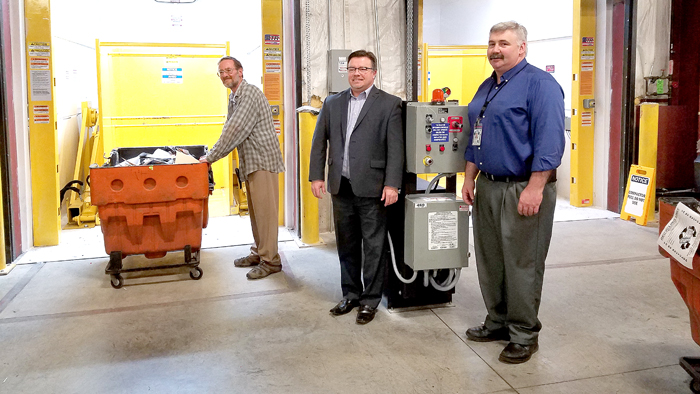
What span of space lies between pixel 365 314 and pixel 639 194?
3882mm

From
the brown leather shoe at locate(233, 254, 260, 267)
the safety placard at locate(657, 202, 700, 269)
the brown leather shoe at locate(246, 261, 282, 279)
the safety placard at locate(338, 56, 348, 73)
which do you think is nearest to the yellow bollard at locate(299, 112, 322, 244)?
the safety placard at locate(338, 56, 348, 73)

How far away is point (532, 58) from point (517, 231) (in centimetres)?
594

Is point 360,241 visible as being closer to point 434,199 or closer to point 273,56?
point 434,199

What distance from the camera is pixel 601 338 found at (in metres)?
3.44

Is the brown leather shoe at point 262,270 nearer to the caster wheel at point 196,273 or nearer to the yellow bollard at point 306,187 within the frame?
the caster wheel at point 196,273

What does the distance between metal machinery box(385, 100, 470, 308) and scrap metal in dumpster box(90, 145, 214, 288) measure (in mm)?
1629

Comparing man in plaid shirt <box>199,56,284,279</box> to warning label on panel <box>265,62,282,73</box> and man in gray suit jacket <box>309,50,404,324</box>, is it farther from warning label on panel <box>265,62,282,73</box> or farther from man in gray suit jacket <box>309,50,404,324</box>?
warning label on panel <box>265,62,282,73</box>

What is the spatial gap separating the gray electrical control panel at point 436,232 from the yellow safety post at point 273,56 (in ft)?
8.63

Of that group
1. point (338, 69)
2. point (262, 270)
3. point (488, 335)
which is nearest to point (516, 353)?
point (488, 335)

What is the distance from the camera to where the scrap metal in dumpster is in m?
4.23

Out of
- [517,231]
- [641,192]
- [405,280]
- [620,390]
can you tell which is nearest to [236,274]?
[405,280]

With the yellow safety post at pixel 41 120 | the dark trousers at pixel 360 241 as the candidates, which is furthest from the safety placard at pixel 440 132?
the yellow safety post at pixel 41 120

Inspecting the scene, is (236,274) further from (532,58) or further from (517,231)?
(532,58)

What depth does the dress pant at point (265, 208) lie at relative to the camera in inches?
182
